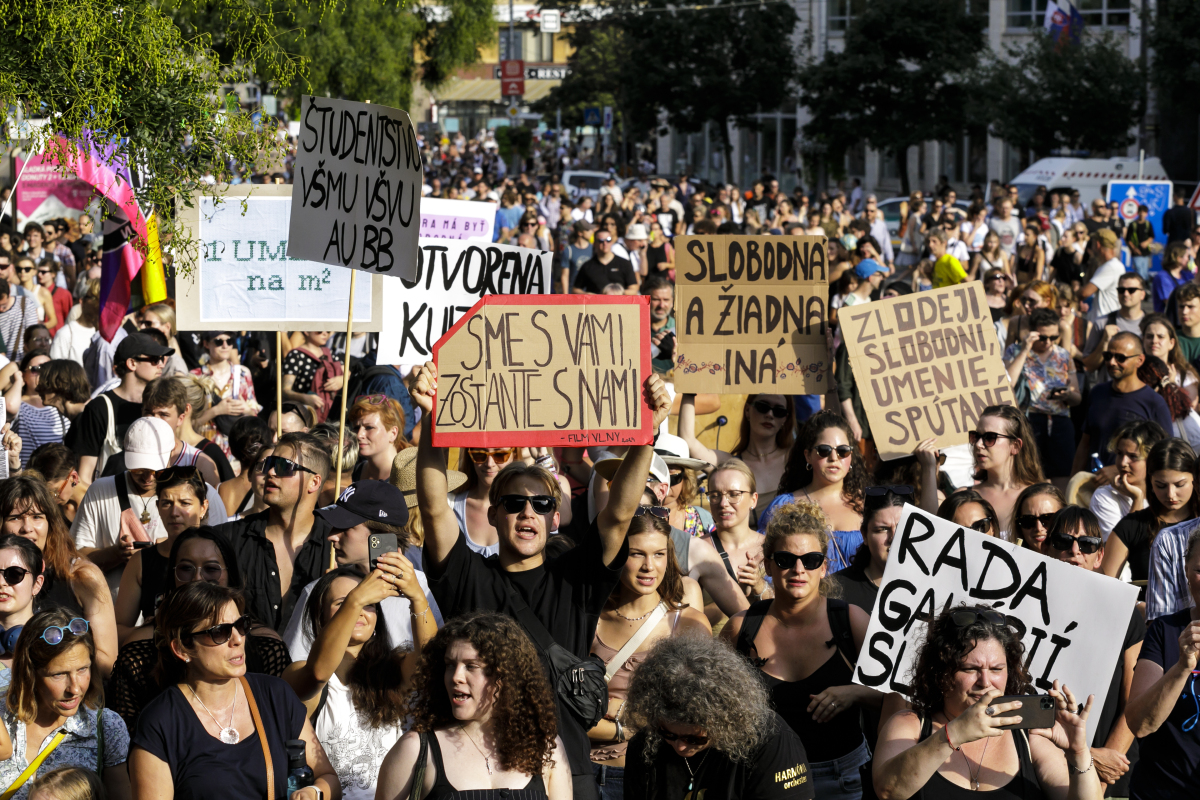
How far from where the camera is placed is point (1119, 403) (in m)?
8.20

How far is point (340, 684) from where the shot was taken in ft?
15.6

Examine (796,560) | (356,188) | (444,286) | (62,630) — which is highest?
(356,188)

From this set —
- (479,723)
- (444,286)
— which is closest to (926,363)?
(444,286)

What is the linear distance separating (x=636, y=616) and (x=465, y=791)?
48.9 inches

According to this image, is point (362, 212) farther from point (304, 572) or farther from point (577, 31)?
point (577, 31)

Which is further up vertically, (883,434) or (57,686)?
(883,434)

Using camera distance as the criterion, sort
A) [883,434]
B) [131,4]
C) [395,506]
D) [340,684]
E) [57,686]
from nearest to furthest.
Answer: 1. [57,686]
2. [340,684]
3. [395,506]
4. [131,4]
5. [883,434]

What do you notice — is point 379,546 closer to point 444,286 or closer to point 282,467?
point 282,467

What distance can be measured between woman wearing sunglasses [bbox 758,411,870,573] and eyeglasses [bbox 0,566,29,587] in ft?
9.89

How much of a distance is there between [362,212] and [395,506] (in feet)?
5.49

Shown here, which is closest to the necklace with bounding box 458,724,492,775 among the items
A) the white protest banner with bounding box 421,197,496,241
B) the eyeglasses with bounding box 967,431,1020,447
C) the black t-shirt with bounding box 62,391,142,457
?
the eyeglasses with bounding box 967,431,1020,447

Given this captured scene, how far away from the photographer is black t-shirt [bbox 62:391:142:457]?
770cm

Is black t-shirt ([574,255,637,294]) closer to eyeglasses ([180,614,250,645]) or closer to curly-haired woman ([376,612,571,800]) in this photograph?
eyeglasses ([180,614,250,645])

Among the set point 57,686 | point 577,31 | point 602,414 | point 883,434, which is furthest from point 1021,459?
point 577,31
